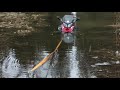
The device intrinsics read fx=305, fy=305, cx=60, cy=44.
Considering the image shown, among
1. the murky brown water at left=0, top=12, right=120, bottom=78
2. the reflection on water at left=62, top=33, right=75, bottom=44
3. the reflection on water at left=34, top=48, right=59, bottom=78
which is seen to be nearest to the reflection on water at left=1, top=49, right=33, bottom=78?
the murky brown water at left=0, top=12, right=120, bottom=78

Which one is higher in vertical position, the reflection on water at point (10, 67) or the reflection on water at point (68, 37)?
the reflection on water at point (68, 37)

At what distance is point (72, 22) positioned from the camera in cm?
2122

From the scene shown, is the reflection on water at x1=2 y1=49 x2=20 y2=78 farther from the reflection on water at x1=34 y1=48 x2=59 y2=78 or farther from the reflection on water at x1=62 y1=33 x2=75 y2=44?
the reflection on water at x1=62 y1=33 x2=75 y2=44

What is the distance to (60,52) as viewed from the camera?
52.7ft

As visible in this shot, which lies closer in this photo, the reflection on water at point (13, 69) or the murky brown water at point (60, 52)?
the reflection on water at point (13, 69)

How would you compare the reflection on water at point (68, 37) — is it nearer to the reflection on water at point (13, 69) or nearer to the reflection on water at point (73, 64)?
the reflection on water at point (73, 64)

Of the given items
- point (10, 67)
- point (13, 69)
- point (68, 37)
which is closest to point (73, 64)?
point (13, 69)

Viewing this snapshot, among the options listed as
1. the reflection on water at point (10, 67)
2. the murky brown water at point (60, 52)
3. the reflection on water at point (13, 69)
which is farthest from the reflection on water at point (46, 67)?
the reflection on water at point (10, 67)

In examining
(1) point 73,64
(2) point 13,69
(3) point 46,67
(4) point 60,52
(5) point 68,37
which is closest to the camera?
(2) point 13,69

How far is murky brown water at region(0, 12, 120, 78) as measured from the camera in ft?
43.3

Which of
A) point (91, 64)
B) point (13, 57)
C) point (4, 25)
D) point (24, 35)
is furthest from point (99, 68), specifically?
point (4, 25)

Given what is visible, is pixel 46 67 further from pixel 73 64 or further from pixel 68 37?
pixel 68 37

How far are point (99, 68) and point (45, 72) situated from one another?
2.41 meters

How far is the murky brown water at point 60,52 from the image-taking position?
1320 centimetres
